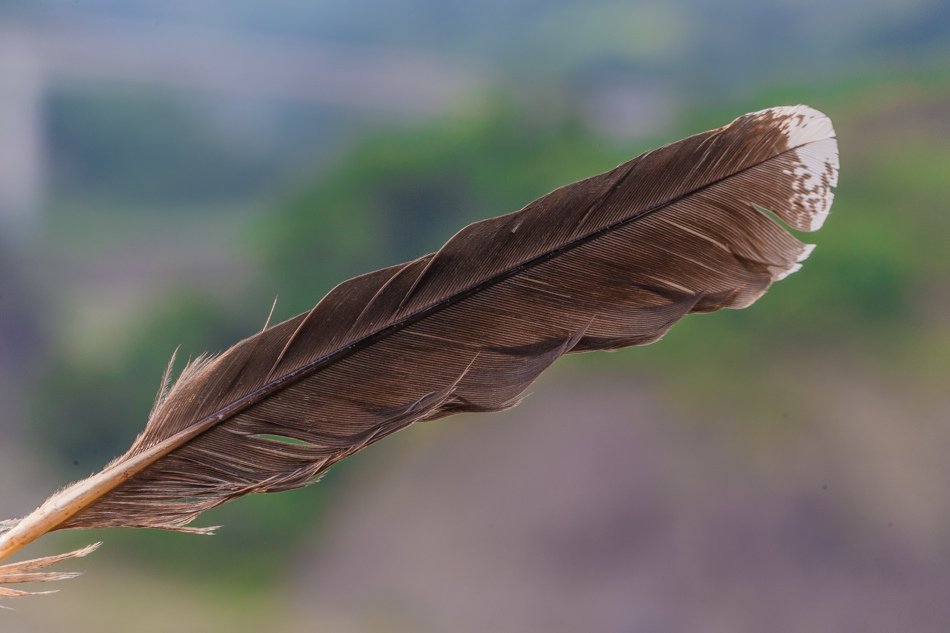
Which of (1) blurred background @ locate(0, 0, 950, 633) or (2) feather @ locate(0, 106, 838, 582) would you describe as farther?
(1) blurred background @ locate(0, 0, 950, 633)

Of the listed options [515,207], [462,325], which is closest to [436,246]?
[515,207]

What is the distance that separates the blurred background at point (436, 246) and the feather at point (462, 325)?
1.05ft

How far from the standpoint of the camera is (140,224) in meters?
1.00

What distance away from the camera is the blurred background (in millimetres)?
947

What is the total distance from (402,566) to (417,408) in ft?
1.36

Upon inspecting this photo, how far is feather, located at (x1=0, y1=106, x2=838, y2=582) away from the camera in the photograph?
0.66m

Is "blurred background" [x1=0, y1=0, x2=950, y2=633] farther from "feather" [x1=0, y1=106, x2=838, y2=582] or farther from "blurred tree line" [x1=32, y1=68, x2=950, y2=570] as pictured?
"feather" [x1=0, y1=106, x2=838, y2=582]

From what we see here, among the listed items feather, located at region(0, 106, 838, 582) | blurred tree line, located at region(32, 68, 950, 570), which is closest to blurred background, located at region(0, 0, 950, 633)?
blurred tree line, located at region(32, 68, 950, 570)

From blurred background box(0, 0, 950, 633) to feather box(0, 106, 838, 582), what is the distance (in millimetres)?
319

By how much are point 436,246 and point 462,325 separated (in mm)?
361

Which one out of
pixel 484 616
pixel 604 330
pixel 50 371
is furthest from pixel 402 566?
pixel 50 371

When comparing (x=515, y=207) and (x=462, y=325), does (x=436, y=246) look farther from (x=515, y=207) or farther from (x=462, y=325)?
(x=462, y=325)

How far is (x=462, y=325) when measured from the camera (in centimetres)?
68

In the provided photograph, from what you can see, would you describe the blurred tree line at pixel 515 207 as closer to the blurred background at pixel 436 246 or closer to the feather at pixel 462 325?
the blurred background at pixel 436 246
